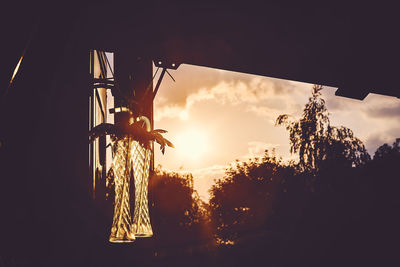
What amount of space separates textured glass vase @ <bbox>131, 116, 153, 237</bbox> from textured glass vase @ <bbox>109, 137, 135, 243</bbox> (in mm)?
31

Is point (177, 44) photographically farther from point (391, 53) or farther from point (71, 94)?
point (391, 53)

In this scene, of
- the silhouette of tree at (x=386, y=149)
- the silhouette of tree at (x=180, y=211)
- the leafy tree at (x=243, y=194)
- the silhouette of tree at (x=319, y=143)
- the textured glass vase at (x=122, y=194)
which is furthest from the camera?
the leafy tree at (x=243, y=194)

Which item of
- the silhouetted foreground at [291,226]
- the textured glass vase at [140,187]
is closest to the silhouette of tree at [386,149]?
the silhouetted foreground at [291,226]

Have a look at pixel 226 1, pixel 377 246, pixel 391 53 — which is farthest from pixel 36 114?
pixel 377 246

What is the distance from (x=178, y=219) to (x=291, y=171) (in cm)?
1759

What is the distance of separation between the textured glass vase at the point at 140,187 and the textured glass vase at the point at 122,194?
0.03m

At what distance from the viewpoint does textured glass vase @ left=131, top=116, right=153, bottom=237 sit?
3.88 feet

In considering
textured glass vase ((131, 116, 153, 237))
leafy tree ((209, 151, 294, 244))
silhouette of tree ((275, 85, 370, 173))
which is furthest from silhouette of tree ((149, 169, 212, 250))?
textured glass vase ((131, 116, 153, 237))

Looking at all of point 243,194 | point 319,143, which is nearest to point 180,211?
point 243,194

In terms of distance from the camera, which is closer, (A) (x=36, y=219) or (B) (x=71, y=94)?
→ (A) (x=36, y=219)

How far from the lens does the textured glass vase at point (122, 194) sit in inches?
44.2

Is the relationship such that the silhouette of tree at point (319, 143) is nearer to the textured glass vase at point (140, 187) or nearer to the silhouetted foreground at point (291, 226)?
the silhouetted foreground at point (291, 226)

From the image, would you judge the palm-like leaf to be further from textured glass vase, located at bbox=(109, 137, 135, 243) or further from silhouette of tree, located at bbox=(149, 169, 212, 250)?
silhouette of tree, located at bbox=(149, 169, 212, 250)

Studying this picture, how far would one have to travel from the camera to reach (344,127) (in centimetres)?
1762
